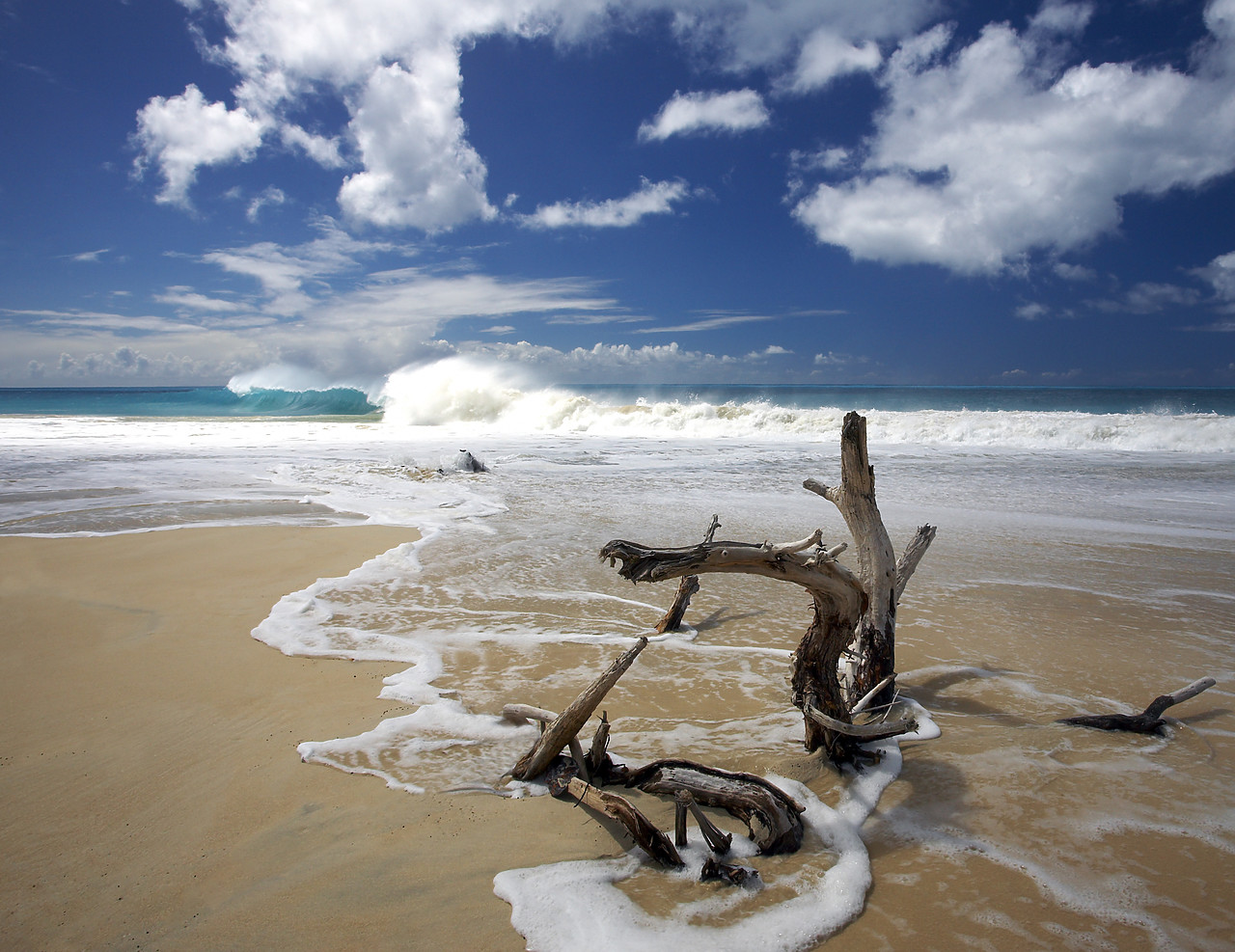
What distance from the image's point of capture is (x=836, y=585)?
324cm

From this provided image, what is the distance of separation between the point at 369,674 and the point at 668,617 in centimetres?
229

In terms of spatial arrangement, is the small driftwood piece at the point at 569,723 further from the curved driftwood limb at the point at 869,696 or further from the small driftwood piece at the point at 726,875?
the curved driftwood limb at the point at 869,696

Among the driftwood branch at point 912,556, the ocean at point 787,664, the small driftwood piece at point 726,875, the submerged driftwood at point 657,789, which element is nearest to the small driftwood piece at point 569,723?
the submerged driftwood at point 657,789

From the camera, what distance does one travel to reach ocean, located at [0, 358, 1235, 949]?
2412 mm

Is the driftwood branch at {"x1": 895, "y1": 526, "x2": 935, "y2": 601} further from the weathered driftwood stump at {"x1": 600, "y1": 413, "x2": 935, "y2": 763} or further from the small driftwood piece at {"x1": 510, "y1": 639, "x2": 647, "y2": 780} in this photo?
the small driftwood piece at {"x1": 510, "y1": 639, "x2": 647, "y2": 780}

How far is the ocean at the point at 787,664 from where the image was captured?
7.91 ft

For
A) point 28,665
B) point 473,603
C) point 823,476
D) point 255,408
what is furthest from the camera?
point 255,408

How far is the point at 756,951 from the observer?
7.17 ft

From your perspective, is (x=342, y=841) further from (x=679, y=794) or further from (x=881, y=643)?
(x=881, y=643)

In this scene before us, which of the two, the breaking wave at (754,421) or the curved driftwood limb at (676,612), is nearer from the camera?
the curved driftwood limb at (676,612)

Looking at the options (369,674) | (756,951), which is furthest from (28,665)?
(756,951)

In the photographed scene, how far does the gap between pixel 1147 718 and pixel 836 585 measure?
76.8 inches

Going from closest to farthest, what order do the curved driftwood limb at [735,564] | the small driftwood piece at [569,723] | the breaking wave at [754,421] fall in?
the curved driftwood limb at [735,564]
the small driftwood piece at [569,723]
the breaking wave at [754,421]

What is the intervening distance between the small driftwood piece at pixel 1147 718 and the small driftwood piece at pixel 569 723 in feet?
8.63
